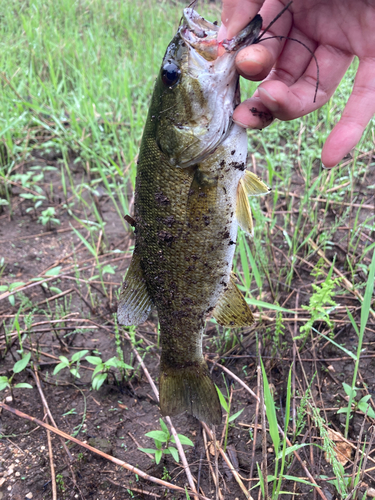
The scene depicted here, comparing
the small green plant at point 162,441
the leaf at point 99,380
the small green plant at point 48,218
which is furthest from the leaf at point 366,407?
the small green plant at point 48,218

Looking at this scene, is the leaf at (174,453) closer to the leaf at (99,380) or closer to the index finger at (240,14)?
the leaf at (99,380)

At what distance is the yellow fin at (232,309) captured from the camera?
1.87 m

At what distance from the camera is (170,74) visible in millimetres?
1646

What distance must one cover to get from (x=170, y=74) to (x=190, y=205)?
0.57m

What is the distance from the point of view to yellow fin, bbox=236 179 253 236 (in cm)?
171

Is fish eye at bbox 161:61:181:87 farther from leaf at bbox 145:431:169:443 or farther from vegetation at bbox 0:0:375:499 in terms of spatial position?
leaf at bbox 145:431:169:443

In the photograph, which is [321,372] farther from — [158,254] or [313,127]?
[313,127]

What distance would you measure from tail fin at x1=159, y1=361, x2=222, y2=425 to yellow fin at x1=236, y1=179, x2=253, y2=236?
70 cm

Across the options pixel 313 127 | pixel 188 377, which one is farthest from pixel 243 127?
pixel 313 127

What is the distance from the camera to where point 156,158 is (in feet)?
5.55

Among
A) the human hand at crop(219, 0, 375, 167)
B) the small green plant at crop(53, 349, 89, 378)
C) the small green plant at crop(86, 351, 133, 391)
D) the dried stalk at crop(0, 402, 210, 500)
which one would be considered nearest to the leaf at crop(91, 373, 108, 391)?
the small green plant at crop(86, 351, 133, 391)

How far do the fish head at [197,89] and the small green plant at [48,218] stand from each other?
Answer: 1.94m

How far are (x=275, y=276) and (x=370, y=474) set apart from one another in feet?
4.38

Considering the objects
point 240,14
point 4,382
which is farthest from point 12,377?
point 240,14
